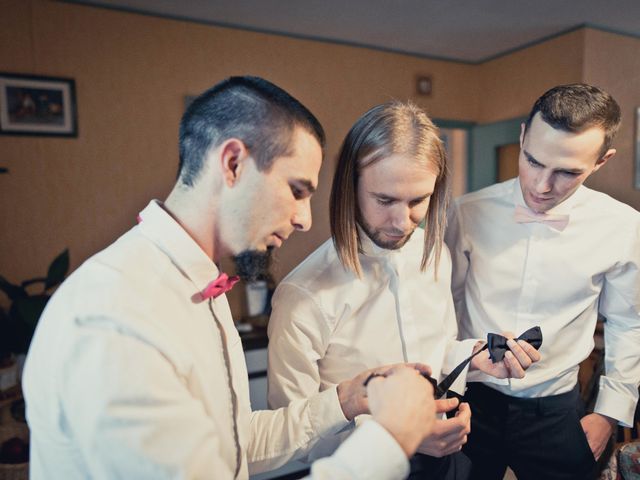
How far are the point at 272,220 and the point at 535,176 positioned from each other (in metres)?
0.94

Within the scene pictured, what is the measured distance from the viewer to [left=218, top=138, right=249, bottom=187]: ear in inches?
34.1

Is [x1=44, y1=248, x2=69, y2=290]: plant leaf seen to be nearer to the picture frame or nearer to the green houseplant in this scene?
the green houseplant

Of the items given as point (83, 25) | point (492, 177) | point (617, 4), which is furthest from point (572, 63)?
point (83, 25)

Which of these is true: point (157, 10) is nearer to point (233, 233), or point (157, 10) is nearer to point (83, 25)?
point (83, 25)

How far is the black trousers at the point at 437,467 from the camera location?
1289mm

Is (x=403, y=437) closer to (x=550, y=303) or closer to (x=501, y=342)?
(x=501, y=342)

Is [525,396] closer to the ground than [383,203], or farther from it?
closer to the ground

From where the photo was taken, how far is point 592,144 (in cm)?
140

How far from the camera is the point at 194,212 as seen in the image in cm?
91

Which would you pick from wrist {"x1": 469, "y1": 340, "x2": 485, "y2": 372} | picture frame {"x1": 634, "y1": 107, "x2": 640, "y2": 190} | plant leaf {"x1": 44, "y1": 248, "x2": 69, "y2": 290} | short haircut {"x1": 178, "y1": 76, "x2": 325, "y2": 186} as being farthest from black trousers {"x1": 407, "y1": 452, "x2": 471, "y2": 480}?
picture frame {"x1": 634, "y1": 107, "x2": 640, "y2": 190}

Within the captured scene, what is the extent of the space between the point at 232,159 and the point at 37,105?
2.51 m

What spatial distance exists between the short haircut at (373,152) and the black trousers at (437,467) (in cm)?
54

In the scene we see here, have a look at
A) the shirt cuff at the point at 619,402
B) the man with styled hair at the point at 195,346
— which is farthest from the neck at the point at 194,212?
the shirt cuff at the point at 619,402

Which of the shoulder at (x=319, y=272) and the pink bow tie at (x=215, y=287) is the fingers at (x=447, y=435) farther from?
the pink bow tie at (x=215, y=287)
